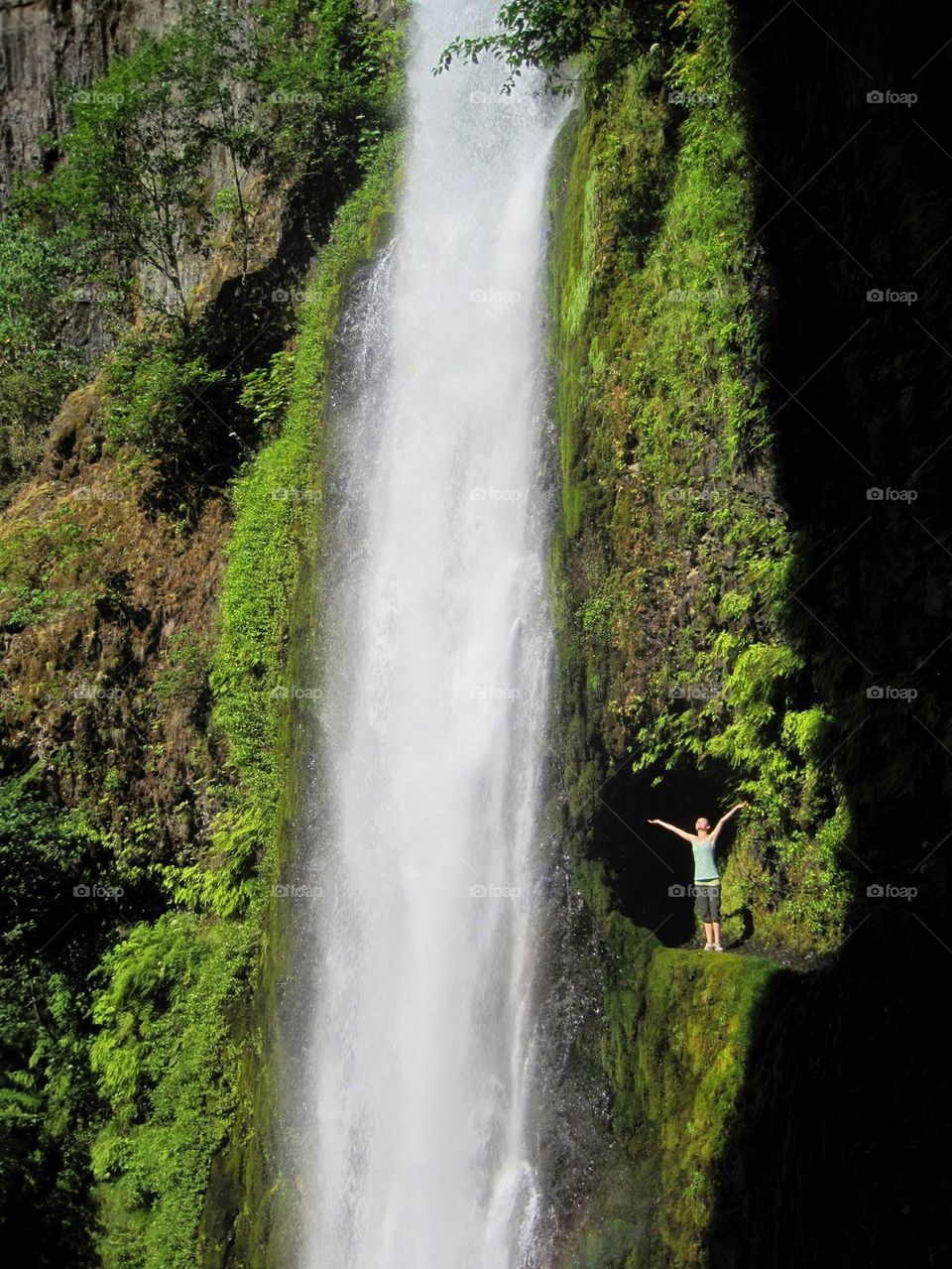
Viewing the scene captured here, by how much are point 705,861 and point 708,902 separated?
0.83ft

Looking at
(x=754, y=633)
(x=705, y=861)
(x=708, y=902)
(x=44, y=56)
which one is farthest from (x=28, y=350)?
(x=708, y=902)

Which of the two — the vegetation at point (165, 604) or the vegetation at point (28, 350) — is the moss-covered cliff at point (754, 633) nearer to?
the vegetation at point (165, 604)

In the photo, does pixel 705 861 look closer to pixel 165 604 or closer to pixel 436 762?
pixel 436 762

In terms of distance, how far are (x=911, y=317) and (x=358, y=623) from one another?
562 centimetres

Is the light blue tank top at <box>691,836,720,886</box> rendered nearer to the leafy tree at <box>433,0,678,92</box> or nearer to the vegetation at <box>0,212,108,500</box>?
the leafy tree at <box>433,0,678,92</box>

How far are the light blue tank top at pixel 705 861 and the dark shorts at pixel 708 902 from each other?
2.2 inches

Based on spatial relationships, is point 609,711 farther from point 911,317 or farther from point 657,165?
point 657,165

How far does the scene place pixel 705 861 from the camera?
267 inches

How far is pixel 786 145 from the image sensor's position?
22.4 feet

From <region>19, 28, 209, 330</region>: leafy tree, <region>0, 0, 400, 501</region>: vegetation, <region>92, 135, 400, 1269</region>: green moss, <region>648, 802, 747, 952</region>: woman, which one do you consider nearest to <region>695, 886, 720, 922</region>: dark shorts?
<region>648, 802, 747, 952</region>: woman

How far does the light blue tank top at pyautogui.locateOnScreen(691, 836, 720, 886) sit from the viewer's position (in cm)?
677

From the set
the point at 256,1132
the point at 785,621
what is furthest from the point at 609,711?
the point at 256,1132

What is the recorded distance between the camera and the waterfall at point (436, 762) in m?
7.24

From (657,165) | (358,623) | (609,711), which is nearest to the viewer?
(609,711)
